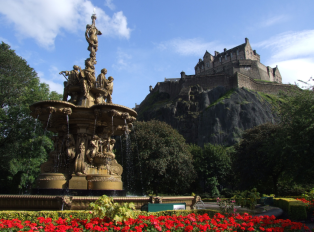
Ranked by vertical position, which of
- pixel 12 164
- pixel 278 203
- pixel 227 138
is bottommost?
pixel 278 203

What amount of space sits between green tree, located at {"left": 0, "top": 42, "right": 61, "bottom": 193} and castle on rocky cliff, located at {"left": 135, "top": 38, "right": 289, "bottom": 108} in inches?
2160

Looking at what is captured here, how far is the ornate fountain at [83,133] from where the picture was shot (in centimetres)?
966

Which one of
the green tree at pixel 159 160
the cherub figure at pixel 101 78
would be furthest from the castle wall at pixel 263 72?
the cherub figure at pixel 101 78

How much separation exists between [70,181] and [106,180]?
1.30 metres

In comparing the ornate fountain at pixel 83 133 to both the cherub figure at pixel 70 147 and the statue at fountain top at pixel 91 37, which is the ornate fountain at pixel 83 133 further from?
the statue at fountain top at pixel 91 37

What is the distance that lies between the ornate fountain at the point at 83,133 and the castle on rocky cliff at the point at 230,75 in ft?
213

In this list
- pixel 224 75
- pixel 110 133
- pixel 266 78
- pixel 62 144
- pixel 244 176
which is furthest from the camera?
pixel 266 78

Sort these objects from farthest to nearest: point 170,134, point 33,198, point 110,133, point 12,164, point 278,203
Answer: point 170,134
point 12,164
point 278,203
point 110,133
point 33,198

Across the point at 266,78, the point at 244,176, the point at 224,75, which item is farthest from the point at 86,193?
the point at 266,78

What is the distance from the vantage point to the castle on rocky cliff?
75875mm

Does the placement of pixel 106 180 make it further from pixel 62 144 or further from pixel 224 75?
pixel 224 75

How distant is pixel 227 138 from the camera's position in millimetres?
60344

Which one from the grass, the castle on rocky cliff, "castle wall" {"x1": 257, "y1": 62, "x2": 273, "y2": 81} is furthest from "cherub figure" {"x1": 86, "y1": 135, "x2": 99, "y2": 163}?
"castle wall" {"x1": 257, "y1": 62, "x2": 273, "y2": 81}

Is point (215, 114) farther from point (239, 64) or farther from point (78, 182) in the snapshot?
point (78, 182)
